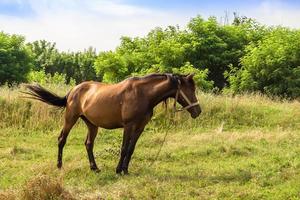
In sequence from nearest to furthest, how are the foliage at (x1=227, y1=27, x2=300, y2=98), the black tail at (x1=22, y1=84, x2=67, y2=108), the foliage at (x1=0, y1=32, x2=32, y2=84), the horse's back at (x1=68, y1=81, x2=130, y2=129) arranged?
the horse's back at (x1=68, y1=81, x2=130, y2=129) → the black tail at (x1=22, y1=84, x2=67, y2=108) → the foliage at (x1=227, y1=27, x2=300, y2=98) → the foliage at (x1=0, y1=32, x2=32, y2=84)

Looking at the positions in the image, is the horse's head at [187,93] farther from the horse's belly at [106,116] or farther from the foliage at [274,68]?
the foliage at [274,68]

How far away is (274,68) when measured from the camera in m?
26.0

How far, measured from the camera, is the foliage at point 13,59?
30.8 m

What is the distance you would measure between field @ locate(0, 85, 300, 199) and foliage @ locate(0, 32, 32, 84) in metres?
14.1

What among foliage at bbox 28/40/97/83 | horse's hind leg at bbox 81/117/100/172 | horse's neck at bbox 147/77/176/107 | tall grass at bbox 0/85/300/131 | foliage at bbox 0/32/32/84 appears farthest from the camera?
foliage at bbox 28/40/97/83

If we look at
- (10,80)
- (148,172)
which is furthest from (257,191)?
(10,80)

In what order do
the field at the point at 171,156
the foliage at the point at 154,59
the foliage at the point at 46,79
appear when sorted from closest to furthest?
1. the field at the point at 171,156
2. the foliage at the point at 46,79
3. the foliage at the point at 154,59

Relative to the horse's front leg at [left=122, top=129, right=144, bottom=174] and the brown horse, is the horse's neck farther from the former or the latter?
the horse's front leg at [left=122, top=129, right=144, bottom=174]

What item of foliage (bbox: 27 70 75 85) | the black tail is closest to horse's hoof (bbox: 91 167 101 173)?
the black tail

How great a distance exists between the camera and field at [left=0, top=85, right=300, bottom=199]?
294 inches

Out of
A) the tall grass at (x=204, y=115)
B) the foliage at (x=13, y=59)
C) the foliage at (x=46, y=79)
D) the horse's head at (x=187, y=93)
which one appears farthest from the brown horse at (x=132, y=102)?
the foliage at (x=13, y=59)

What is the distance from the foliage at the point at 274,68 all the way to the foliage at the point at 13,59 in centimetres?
1450

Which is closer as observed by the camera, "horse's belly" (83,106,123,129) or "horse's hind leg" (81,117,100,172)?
"horse's belly" (83,106,123,129)

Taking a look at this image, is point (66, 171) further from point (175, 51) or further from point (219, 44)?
point (219, 44)
